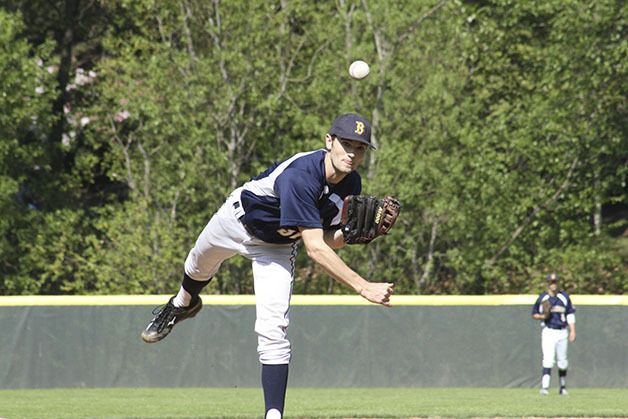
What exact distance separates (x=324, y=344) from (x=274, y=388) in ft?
27.3

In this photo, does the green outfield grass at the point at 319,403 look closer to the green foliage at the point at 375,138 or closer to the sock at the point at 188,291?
the sock at the point at 188,291

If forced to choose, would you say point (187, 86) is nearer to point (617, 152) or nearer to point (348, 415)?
point (617, 152)

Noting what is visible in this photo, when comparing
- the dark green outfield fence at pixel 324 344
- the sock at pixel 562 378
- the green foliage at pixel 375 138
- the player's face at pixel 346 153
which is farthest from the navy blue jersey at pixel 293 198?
the green foliage at pixel 375 138

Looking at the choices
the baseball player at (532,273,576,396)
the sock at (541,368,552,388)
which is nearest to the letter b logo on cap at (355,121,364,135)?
the baseball player at (532,273,576,396)

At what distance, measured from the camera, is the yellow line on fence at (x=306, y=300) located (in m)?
13.3

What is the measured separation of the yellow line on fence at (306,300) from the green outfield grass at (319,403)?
111 cm

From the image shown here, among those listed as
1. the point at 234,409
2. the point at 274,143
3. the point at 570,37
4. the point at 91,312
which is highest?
the point at 570,37

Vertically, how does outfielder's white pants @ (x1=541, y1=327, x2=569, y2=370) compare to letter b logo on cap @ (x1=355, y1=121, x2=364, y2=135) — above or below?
below

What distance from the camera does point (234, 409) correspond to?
392 inches

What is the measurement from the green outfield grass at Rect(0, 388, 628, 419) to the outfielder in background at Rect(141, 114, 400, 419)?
10.0ft

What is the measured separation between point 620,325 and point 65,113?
436 inches

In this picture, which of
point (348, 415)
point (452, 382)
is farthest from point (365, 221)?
point (452, 382)

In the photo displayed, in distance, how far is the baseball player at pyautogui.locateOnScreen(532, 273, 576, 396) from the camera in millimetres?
12672

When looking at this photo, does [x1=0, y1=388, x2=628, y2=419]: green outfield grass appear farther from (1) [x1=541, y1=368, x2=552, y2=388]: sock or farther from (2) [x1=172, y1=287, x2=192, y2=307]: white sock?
(2) [x1=172, y1=287, x2=192, y2=307]: white sock
